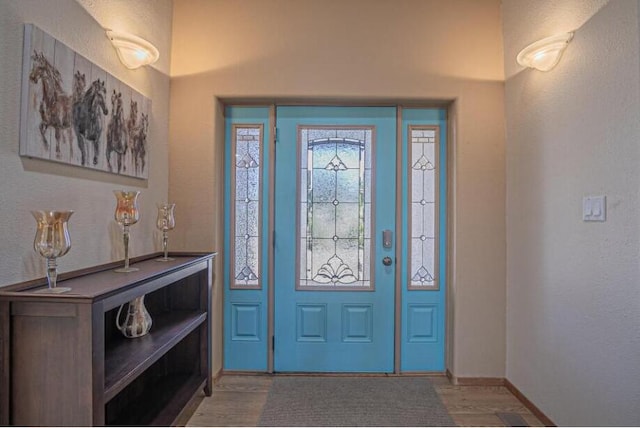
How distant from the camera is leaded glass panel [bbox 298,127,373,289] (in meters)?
2.59

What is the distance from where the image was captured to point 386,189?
258 centimetres

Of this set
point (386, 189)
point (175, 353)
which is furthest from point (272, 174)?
point (175, 353)

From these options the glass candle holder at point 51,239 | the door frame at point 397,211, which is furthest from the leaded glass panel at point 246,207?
the glass candle holder at point 51,239

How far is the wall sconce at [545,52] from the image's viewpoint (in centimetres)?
183

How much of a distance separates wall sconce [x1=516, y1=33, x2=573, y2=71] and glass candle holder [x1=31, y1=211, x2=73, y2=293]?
2.40 m

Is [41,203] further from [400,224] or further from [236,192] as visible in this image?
[400,224]

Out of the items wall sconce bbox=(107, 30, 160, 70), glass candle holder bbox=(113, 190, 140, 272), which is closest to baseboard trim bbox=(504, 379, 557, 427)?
glass candle holder bbox=(113, 190, 140, 272)

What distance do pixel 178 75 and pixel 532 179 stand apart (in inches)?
98.8

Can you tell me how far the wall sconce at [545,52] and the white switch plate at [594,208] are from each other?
81 centimetres

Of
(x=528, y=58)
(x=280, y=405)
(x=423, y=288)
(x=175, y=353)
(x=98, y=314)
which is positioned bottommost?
(x=280, y=405)

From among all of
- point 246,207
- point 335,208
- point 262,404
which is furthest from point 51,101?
point 262,404

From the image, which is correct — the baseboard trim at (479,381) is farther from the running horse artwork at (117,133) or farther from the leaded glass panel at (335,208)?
the running horse artwork at (117,133)

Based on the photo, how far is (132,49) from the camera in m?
1.84

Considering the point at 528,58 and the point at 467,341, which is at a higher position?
the point at 528,58
